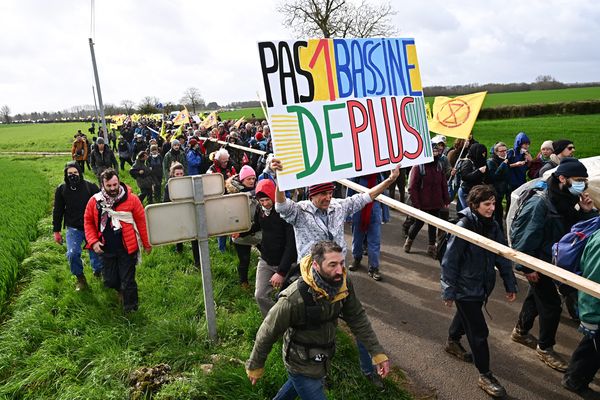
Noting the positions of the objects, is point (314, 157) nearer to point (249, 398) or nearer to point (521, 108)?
point (249, 398)

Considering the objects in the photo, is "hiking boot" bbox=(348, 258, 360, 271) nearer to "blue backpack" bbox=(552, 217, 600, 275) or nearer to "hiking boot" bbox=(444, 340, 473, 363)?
"hiking boot" bbox=(444, 340, 473, 363)

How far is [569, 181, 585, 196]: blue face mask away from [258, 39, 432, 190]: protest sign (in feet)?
4.23

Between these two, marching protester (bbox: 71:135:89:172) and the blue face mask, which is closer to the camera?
the blue face mask

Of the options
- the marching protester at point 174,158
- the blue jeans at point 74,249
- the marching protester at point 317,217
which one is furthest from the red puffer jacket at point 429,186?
the marching protester at point 174,158

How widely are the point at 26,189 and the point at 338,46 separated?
14.3 metres

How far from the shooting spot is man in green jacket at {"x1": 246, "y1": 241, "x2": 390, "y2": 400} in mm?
2576

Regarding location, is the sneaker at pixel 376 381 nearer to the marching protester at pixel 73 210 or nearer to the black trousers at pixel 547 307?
the black trousers at pixel 547 307

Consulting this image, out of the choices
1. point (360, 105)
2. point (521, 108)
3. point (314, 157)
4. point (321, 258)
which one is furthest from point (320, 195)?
point (521, 108)

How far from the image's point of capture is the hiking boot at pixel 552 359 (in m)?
3.92

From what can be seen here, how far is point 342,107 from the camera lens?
335 centimetres

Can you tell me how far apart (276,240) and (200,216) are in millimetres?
770

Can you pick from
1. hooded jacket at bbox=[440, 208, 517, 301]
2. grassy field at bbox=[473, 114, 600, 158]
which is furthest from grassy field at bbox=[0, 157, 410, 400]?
grassy field at bbox=[473, 114, 600, 158]

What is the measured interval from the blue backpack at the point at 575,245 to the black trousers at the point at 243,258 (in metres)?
3.49

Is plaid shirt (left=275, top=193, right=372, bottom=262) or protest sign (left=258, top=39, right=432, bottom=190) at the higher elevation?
protest sign (left=258, top=39, right=432, bottom=190)
